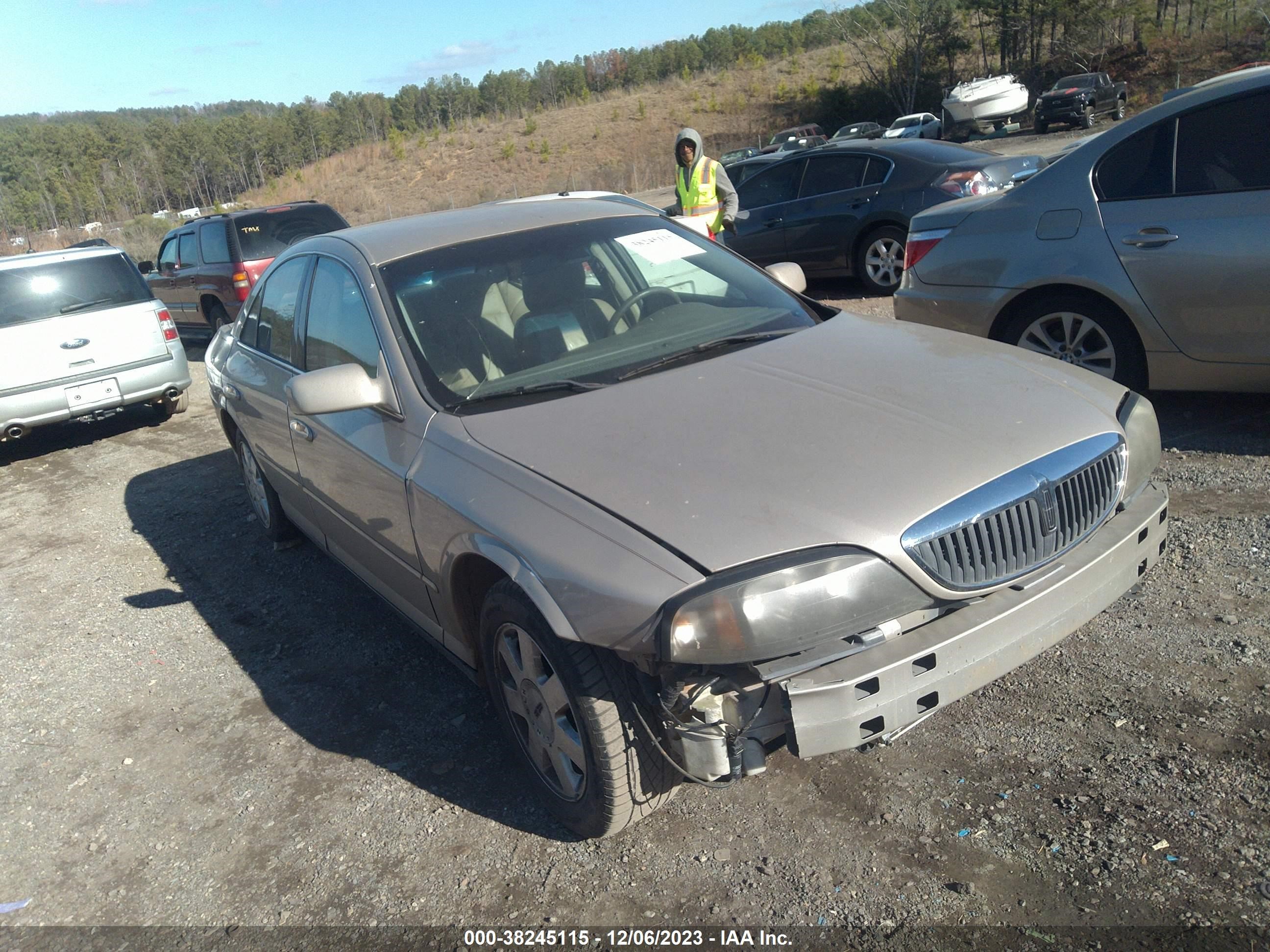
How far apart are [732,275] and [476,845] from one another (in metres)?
2.39

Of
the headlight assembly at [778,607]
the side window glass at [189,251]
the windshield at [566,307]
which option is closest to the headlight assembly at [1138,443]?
the headlight assembly at [778,607]

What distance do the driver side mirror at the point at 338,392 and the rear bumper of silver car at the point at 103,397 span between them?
6170mm

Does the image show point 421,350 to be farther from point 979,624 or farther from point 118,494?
point 118,494

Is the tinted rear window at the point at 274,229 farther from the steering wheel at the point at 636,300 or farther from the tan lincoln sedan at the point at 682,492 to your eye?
the steering wheel at the point at 636,300

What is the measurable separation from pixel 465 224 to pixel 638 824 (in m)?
2.38

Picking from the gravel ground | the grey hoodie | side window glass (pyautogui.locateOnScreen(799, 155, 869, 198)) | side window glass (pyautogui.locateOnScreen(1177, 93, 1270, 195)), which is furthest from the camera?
side window glass (pyautogui.locateOnScreen(799, 155, 869, 198))

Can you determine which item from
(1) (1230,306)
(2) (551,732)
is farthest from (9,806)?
(1) (1230,306)

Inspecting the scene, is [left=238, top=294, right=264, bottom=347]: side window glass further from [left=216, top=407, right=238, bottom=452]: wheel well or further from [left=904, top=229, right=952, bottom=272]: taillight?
[left=904, top=229, right=952, bottom=272]: taillight

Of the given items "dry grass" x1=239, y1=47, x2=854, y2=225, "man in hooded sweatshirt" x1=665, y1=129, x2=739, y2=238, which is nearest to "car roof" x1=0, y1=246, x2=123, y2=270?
"man in hooded sweatshirt" x1=665, y1=129, x2=739, y2=238

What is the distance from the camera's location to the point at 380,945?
2.54m

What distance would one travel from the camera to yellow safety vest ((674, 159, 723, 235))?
344 inches

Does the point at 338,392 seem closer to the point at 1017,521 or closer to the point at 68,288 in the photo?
the point at 1017,521

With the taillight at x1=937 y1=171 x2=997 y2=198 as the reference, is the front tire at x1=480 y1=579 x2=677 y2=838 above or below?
below

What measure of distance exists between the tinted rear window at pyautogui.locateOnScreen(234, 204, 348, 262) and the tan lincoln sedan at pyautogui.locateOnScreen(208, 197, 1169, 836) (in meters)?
8.71
